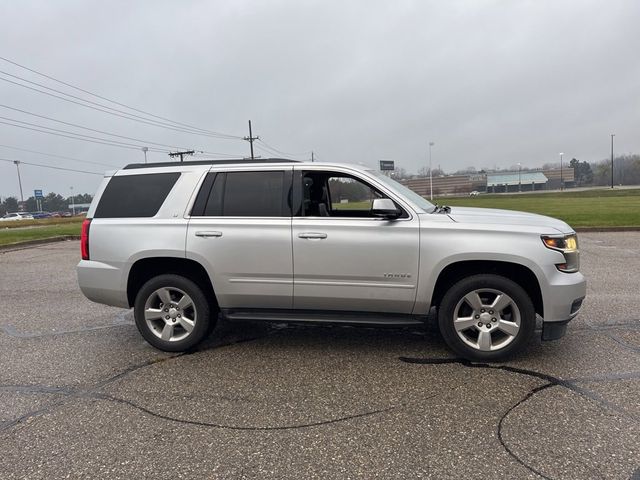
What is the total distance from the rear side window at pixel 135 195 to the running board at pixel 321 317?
1315mm

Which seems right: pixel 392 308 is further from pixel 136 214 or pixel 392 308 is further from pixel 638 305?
pixel 638 305

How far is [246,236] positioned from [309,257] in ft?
2.10

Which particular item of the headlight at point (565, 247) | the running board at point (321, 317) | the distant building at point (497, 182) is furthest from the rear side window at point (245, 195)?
the distant building at point (497, 182)

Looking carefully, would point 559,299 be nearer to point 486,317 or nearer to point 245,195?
point 486,317

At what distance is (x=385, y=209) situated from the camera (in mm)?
3936

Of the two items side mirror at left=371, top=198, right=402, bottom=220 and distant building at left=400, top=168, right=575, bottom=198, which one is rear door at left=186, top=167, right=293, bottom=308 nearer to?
side mirror at left=371, top=198, right=402, bottom=220

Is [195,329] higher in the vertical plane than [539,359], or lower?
higher

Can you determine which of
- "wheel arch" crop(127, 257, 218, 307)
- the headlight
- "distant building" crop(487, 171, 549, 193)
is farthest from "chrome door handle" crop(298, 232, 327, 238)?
"distant building" crop(487, 171, 549, 193)

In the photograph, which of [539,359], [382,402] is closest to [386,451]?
[382,402]

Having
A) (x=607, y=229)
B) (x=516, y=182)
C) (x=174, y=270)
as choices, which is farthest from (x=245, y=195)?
(x=516, y=182)

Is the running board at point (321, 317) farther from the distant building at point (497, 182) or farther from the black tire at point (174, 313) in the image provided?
the distant building at point (497, 182)

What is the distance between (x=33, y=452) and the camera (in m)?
2.76

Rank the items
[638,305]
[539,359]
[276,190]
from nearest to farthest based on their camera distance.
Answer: [539,359], [276,190], [638,305]

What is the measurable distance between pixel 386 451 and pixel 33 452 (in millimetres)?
2219
